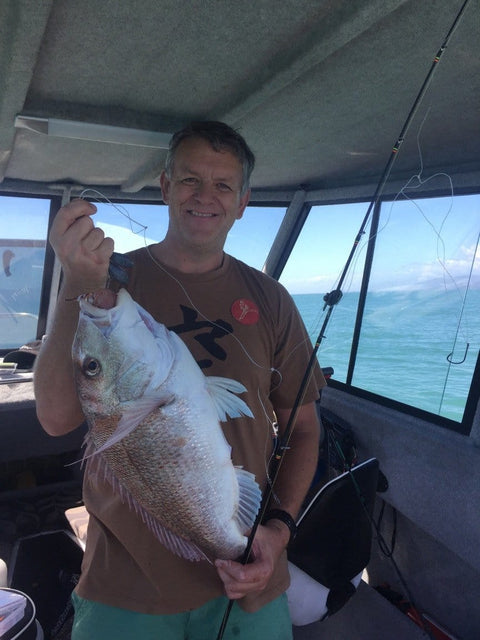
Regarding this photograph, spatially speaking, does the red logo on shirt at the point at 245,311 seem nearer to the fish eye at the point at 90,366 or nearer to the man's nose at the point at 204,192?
the man's nose at the point at 204,192

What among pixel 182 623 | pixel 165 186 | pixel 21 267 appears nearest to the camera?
pixel 182 623

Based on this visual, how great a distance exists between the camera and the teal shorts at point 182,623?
1668 mm

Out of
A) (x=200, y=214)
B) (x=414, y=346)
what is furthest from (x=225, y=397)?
(x=414, y=346)

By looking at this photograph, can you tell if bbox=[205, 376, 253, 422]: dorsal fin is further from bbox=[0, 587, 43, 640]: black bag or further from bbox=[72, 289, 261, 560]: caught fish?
bbox=[0, 587, 43, 640]: black bag

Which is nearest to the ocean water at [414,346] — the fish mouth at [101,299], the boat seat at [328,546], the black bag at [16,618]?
the boat seat at [328,546]

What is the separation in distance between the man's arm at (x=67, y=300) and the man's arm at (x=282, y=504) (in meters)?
0.76

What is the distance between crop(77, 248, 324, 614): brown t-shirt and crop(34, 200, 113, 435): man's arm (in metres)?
0.34

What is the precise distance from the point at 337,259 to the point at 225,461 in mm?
5170

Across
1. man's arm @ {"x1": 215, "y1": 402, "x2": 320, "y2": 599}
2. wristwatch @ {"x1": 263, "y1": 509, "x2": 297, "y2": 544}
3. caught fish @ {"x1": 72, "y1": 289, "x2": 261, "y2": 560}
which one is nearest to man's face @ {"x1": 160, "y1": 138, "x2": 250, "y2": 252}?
caught fish @ {"x1": 72, "y1": 289, "x2": 261, "y2": 560}

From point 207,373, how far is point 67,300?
0.57 metres

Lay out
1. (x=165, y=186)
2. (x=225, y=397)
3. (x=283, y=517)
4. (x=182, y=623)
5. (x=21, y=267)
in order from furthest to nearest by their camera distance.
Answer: (x=21, y=267) < (x=165, y=186) < (x=283, y=517) < (x=182, y=623) < (x=225, y=397)

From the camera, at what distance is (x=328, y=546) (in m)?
2.65

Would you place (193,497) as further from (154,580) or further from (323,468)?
(323,468)

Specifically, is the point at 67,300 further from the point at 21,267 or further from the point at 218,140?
the point at 21,267
